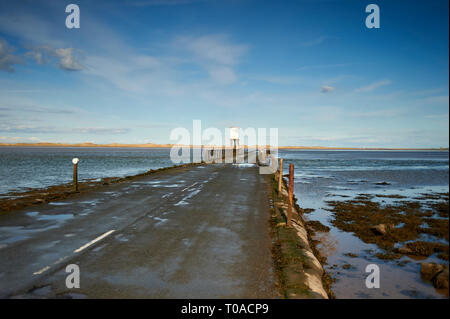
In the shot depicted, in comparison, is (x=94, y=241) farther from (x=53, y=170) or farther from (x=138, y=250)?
(x=53, y=170)

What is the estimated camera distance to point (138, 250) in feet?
22.8

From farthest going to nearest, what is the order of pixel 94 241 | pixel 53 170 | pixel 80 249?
pixel 53 170
pixel 94 241
pixel 80 249

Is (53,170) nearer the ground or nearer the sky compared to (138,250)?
nearer the ground

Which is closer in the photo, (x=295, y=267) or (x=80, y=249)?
(x=295, y=267)

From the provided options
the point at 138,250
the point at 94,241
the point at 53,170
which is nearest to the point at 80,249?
the point at 94,241

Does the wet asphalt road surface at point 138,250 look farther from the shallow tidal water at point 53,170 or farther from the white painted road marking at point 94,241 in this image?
the shallow tidal water at point 53,170

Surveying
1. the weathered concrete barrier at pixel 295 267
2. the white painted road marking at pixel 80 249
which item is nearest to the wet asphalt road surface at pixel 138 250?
the white painted road marking at pixel 80 249

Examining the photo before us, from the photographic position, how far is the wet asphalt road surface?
16.6 ft

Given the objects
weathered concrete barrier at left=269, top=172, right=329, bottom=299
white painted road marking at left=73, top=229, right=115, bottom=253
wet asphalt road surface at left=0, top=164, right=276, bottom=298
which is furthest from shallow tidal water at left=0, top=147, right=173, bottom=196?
weathered concrete barrier at left=269, top=172, right=329, bottom=299

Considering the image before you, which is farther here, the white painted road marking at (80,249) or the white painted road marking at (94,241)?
the white painted road marking at (94,241)

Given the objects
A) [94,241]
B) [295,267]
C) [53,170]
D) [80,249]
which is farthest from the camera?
[53,170]

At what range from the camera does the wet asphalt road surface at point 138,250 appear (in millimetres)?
5047

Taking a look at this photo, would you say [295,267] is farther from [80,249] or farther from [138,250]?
[80,249]
